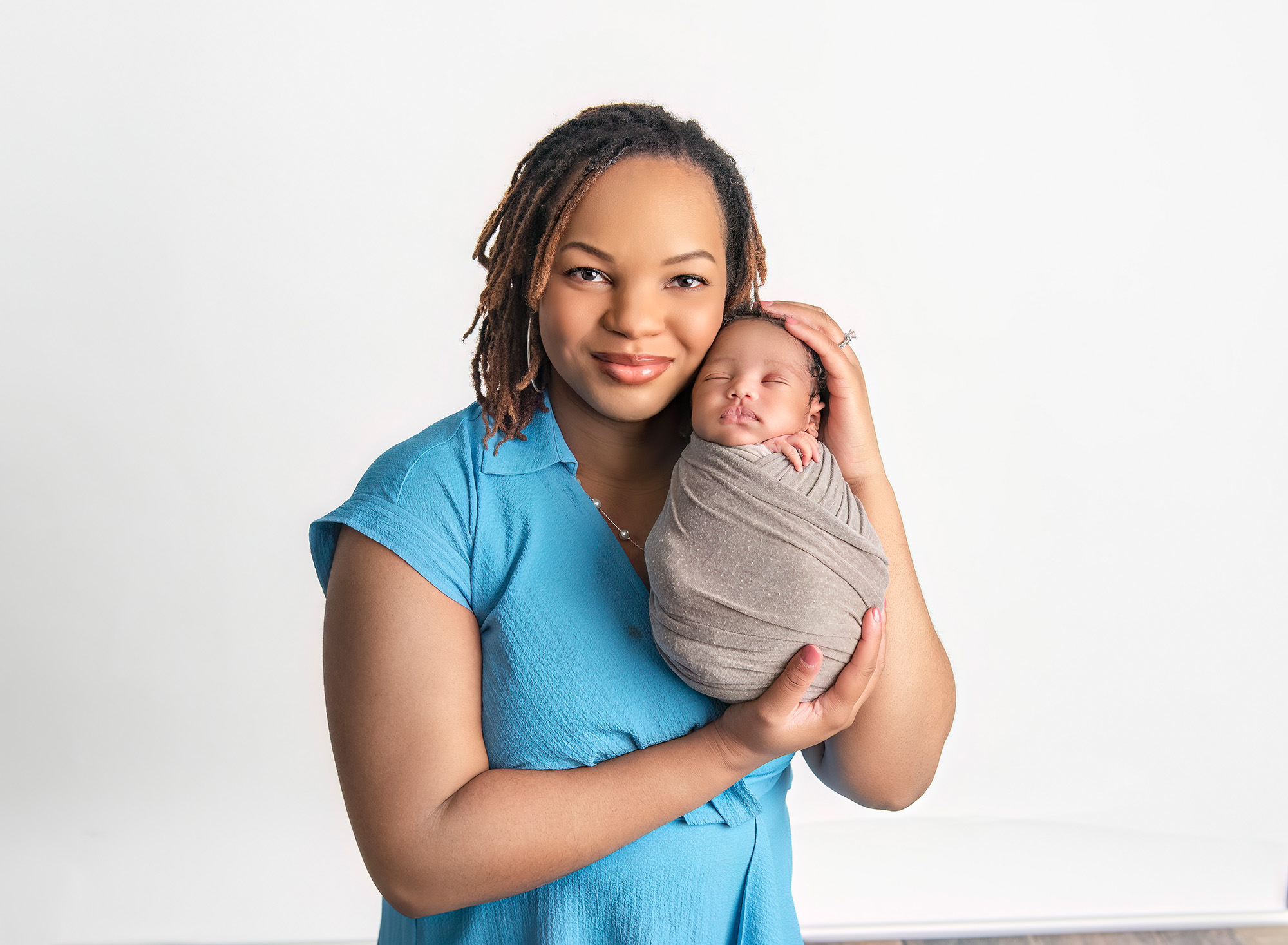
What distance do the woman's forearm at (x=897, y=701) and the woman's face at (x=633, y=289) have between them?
309mm

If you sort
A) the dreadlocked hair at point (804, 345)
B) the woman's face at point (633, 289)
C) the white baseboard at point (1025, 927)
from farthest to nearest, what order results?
the white baseboard at point (1025, 927) → the dreadlocked hair at point (804, 345) → the woman's face at point (633, 289)

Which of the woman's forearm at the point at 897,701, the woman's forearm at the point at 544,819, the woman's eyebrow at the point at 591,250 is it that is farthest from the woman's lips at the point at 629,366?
the woman's forearm at the point at 544,819

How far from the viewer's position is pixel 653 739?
4.31 feet

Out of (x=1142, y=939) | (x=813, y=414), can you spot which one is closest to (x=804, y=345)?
(x=813, y=414)

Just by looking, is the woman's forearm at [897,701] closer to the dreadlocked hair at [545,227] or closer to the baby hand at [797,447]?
the baby hand at [797,447]

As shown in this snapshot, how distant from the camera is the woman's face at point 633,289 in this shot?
Result: 132cm

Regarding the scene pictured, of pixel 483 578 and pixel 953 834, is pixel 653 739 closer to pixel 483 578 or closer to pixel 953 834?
pixel 483 578

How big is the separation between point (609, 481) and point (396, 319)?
1377 millimetres

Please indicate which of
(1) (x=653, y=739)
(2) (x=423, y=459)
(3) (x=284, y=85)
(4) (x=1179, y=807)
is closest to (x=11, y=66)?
(3) (x=284, y=85)

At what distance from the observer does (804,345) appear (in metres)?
1.43

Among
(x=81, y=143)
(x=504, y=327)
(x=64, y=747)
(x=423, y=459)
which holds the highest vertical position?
(x=81, y=143)

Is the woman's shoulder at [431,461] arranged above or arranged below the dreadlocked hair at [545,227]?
below

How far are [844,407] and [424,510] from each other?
544mm

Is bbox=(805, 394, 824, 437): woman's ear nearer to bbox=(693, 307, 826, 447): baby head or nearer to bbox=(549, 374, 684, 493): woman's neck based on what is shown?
bbox=(693, 307, 826, 447): baby head
